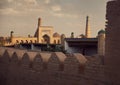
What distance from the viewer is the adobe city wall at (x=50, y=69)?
8.62m

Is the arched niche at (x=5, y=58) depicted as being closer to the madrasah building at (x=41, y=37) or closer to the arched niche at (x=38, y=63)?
the arched niche at (x=38, y=63)

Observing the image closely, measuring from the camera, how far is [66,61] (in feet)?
32.1

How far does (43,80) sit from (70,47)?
78.6 ft

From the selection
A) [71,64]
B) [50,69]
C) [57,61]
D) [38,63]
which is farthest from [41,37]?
[71,64]

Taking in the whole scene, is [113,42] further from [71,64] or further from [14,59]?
[14,59]

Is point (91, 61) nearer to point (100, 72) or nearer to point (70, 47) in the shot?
point (100, 72)

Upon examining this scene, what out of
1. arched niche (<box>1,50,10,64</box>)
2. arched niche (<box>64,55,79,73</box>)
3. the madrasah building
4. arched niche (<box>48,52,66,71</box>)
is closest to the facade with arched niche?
the madrasah building

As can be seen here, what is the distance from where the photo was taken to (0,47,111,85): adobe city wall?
8.62 metres

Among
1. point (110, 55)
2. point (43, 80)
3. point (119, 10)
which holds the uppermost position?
point (119, 10)

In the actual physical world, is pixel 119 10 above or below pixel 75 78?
above

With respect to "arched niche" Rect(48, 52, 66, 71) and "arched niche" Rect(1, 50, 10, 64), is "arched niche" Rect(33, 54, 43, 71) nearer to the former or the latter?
"arched niche" Rect(48, 52, 66, 71)

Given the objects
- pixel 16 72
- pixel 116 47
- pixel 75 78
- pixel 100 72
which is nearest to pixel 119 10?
pixel 116 47

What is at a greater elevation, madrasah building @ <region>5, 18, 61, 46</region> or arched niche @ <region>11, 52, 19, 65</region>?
madrasah building @ <region>5, 18, 61, 46</region>

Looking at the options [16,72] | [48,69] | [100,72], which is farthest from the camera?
[16,72]
